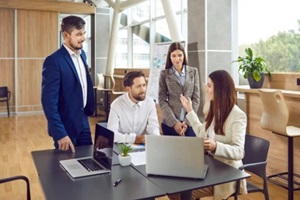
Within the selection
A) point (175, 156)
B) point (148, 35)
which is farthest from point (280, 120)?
point (148, 35)

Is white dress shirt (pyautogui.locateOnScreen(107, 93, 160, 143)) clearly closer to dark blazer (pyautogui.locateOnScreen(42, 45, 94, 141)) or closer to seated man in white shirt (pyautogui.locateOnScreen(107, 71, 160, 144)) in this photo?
seated man in white shirt (pyautogui.locateOnScreen(107, 71, 160, 144))

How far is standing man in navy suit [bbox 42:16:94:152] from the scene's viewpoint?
225 cm

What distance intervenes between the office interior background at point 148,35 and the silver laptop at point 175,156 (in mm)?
2370

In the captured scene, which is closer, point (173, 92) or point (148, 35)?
point (173, 92)

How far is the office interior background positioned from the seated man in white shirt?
1.85m

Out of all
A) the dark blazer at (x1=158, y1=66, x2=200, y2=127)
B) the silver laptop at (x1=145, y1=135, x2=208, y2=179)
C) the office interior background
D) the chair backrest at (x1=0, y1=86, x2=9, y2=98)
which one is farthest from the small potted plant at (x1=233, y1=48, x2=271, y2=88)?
the chair backrest at (x1=0, y1=86, x2=9, y2=98)

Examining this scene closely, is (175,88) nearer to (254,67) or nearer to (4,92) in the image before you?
(254,67)

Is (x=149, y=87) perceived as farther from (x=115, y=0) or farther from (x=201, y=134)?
(x=115, y=0)

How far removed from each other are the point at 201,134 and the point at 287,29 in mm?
2325

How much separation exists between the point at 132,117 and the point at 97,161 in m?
0.77

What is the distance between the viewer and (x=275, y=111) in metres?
3.20

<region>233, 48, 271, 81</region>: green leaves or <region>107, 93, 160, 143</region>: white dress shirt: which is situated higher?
<region>233, 48, 271, 81</region>: green leaves

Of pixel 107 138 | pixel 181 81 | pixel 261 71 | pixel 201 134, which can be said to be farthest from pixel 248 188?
pixel 261 71

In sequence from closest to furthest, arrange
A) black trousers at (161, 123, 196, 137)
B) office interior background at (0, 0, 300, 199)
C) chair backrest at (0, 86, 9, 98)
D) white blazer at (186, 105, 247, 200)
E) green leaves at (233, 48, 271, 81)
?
white blazer at (186, 105, 247, 200) < black trousers at (161, 123, 196, 137) < green leaves at (233, 48, 271, 81) < office interior background at (0, 0, 300, 199) < chair backrest at (0, 86, 9, 98)
